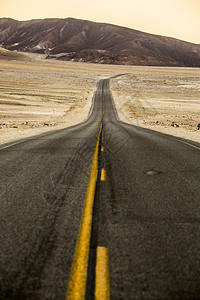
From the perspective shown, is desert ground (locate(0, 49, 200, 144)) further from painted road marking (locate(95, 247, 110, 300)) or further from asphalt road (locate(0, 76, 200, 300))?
painted road marking (locate(95, 247, 110, 300))

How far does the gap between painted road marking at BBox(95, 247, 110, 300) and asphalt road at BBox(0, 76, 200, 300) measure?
0.16 feet

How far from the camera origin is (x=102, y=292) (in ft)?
7.09

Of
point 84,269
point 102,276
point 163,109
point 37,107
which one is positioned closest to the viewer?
point 102,276

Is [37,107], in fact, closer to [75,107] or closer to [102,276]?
[75,107]

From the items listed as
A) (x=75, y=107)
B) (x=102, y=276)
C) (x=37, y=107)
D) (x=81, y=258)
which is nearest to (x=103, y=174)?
(x=81, y=258)

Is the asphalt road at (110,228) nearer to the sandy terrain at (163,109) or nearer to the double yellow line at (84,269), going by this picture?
the double yellow line at (84,269)

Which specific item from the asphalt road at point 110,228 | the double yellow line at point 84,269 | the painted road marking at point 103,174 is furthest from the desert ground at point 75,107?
the double yellow line at point 84,269

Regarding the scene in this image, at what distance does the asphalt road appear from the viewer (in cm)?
227

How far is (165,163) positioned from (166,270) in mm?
4764

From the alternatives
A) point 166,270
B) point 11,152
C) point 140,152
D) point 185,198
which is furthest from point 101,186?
point 11,152

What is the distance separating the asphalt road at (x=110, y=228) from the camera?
7.45 feet

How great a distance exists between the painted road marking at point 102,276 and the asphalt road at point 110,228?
0.16 ft

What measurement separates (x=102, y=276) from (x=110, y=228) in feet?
2.97

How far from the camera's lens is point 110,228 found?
3242mm
